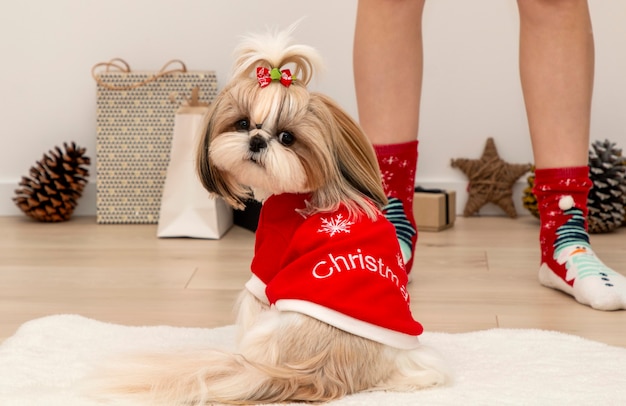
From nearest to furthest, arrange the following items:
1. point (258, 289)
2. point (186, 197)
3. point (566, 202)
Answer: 1. point (258, 289)
2. point (566, 202)
3. point (186, 197)

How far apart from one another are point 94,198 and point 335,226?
1.62 metres

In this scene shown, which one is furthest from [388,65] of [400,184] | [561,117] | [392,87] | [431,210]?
[431,210]

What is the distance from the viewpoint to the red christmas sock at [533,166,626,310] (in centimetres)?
166

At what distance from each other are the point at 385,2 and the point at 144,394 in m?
0.99

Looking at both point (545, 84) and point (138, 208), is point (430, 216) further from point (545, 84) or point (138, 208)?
point (138, 208)

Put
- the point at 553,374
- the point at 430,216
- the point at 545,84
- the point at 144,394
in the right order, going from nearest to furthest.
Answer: the point at 144,394 < the point at 553,374 < the point at 545,84 < the point at 430,216

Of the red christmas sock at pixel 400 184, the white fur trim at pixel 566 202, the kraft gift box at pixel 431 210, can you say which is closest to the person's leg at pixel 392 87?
the red christmas sock at pixel 400 184

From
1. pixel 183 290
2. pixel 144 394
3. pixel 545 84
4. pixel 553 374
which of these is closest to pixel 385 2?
pixel 545 84

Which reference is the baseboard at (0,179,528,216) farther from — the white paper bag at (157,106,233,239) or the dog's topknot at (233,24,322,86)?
the dog's topknot at (233,24,322,86)

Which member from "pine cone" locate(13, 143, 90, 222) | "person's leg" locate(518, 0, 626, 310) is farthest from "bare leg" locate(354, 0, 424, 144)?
"pine cone" locate(13, 143, 90, 222)

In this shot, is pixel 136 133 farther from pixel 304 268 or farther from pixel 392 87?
pixel 304 268

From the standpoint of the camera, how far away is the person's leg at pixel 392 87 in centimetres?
175

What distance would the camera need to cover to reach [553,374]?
1.25 metres

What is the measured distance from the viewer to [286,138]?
108 centimetres
